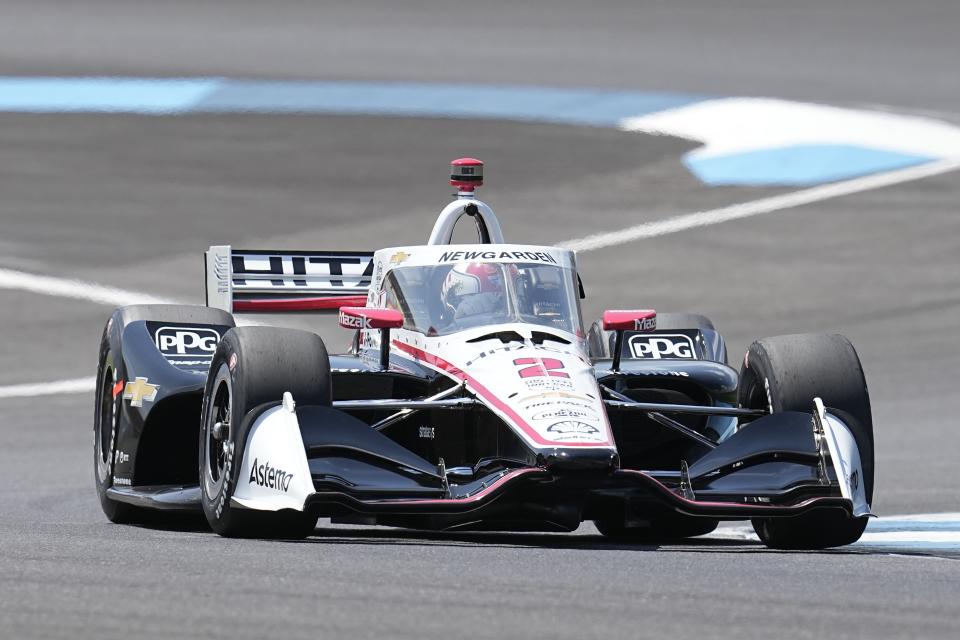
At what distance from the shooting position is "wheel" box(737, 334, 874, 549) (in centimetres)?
1016

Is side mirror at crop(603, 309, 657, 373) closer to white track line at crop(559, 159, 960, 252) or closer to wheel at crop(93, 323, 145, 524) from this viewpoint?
wheel at crop(93, 323, 145, 524)

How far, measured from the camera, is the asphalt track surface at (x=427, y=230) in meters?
7.04

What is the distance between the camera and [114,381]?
12.1m

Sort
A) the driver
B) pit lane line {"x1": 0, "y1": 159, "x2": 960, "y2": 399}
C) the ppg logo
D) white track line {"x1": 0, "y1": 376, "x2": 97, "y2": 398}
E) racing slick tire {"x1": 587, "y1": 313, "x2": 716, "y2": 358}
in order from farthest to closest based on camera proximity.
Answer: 1. pit lane line {"x1": 0, "y1": 159, "x2": 960, "y2": 399}
2. white track line {"x1": 0, "y1": 376, "x2": 97, "y2": 398}
3. racing slick tire {"x1": 587, "y1": 313, "x2": 716, "y2": 358}
4. the ppg logo
5. the driver

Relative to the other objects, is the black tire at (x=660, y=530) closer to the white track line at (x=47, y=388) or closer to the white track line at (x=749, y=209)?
the white track line at (x=47, y=388)

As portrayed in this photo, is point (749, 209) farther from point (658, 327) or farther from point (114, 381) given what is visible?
point (114, 381)

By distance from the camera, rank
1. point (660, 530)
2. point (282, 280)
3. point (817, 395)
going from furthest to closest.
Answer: point (282, 280), point (660, 530), point (817, 395)

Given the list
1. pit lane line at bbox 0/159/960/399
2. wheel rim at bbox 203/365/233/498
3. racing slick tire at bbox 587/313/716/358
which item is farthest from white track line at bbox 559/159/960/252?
wheel rim at bbox 203/365/233/498

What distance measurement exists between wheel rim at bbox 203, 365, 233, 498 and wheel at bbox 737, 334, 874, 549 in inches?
111

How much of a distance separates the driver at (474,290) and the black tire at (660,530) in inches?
65.0

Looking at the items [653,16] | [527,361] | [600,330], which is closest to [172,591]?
[527,361]

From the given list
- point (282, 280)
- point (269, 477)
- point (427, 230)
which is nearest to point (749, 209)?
point (427, 230)

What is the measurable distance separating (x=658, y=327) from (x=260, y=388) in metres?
4.13

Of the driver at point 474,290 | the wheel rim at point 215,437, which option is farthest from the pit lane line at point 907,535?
the wheel rim at point 215,437
